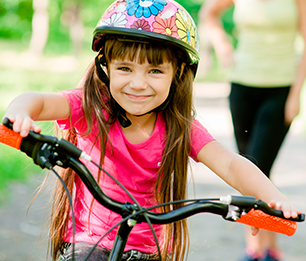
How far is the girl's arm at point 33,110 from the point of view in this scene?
1.94 metres

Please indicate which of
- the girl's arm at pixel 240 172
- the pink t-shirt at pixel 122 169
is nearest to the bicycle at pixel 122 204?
the girl's arm at pixel 240 172

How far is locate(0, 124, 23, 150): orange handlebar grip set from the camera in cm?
192

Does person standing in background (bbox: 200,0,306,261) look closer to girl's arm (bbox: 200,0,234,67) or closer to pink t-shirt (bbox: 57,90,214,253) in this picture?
girl's arm (bbox: 200,0,234,67)

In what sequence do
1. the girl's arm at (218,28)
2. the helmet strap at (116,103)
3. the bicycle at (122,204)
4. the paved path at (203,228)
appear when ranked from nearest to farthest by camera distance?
the bicycle at (122,204), the helmet strap at (116,103), the paved path at (203,228), the girl's arm at (218,28)

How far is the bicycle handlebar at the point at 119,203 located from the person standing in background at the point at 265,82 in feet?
6.62

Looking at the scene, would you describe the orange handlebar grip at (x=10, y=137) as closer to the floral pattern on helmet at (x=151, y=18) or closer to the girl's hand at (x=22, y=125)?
the girl's hand at (x=22, y=125)

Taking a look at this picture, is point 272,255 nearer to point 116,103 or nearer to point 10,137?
point 116,103

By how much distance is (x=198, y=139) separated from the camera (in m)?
2.62

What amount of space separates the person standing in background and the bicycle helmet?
1.53 m

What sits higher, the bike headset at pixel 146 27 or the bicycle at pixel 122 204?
the bike headset at pixel 146 27

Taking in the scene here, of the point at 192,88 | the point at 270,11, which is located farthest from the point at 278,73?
the point at 192,88

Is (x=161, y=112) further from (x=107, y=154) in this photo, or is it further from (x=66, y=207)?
(x=66, y=207)

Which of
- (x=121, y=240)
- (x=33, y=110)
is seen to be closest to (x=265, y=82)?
(x=33, y=110)

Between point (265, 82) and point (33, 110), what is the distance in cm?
248
